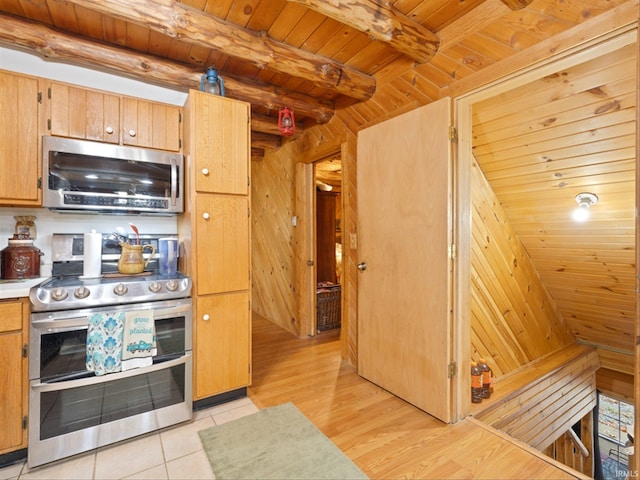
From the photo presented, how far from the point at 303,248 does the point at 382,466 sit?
7.99 feet

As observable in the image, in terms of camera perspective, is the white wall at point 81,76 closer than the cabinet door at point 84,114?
No

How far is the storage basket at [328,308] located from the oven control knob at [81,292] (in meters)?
2.57

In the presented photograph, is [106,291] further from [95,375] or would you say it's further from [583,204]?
[583,204]

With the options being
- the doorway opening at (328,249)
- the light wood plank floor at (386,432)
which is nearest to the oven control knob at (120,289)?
the light wood plank floor at (386,432)

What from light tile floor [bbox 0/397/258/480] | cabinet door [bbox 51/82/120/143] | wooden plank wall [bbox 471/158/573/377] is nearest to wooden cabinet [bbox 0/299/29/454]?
light tile floor [bbox 0/397/258/480]

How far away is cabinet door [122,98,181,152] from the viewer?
2.18 m

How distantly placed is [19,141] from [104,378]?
1511 millimetres

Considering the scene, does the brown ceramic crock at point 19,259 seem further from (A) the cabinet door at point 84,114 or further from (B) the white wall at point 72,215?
(A) the cabinet door at point 84,114

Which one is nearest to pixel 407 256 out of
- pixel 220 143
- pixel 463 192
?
pixel 463 192

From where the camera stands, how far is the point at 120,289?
1.79 m

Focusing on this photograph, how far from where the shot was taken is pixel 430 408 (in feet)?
6.77

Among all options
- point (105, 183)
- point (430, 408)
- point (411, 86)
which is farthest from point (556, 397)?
point (105, 183)

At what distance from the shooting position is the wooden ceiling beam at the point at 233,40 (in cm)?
176

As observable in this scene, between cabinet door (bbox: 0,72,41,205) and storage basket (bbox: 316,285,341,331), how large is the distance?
288 cm
